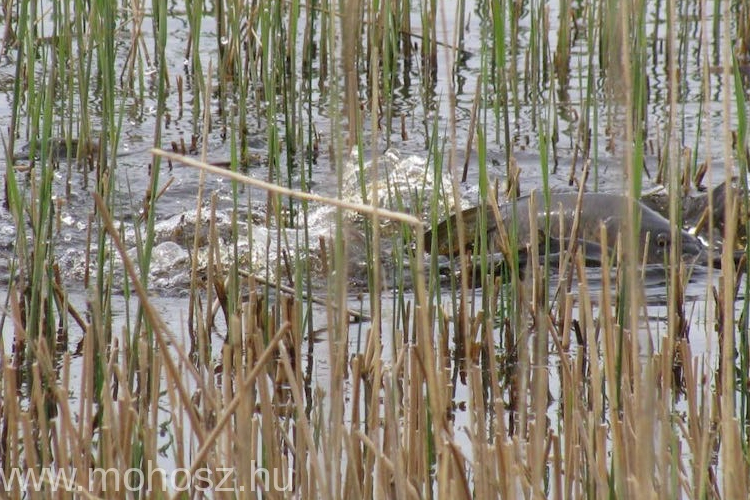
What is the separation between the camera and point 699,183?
447cm

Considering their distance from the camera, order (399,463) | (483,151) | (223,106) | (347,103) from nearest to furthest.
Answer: (347,103), (399,463), (483,151), (223,106)

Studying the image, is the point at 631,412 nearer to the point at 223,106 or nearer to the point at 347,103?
the point at 347,103

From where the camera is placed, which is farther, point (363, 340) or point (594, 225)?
point (594, 225)

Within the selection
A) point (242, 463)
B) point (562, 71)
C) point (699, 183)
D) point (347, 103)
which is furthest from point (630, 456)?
point (562, 71)

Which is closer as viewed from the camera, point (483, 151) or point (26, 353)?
point (483, 151)

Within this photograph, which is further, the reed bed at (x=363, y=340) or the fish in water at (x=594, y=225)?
the fish in water at (x=594, y=225)

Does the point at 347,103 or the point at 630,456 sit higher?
the point at 347,103

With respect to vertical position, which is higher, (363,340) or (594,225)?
(594,225)

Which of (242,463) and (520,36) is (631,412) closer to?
(242,463)

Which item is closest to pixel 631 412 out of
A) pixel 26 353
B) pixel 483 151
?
pixel 483 151

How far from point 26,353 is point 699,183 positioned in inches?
113

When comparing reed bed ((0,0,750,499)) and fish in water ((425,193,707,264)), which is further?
fish in water ((425,193,707,264))

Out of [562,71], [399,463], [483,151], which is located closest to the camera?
[399,463]

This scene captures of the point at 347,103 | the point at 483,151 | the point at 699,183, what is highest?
the point at 347,103
